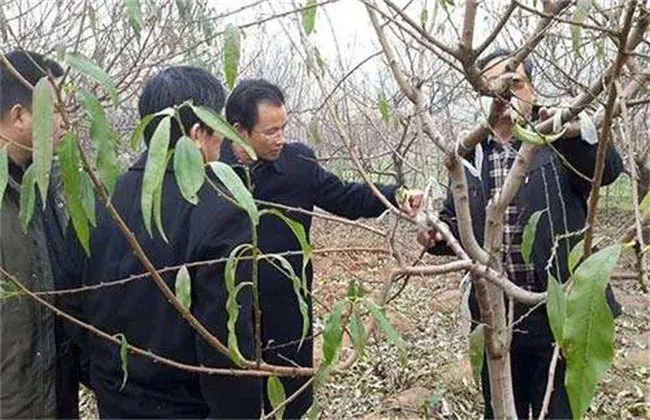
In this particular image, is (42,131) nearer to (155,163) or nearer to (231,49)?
(155,163)

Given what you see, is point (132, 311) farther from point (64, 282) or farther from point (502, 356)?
point (502, 356)

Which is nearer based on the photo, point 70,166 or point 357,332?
point 70,166

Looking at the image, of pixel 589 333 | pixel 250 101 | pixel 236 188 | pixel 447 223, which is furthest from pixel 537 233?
pixel 589 333

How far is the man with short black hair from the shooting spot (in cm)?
132

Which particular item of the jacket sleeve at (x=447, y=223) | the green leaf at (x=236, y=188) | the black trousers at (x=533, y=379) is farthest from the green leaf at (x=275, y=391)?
the black trousers at (x=533, y=379)

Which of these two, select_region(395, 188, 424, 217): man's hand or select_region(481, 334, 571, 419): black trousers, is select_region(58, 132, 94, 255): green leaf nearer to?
select_region(395, 188, 424, 217): man's hand

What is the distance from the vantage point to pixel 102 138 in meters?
0.62

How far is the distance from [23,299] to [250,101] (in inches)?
31.2

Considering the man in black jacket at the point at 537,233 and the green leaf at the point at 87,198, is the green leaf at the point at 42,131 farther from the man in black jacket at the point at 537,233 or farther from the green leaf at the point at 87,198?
the man in black jacket at the point at 537,233

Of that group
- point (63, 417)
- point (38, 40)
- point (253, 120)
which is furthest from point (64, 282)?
point (38, 40)

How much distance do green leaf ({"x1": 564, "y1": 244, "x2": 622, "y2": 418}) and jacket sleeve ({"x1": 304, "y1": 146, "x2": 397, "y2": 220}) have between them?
1.63 m

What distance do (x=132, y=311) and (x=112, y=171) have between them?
712mm

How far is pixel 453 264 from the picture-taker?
2.80ft

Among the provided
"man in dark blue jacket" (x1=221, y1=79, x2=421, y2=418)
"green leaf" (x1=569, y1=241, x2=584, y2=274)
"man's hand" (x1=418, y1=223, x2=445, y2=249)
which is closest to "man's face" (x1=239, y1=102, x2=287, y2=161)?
"man in dark blue jacket" (x1=221, y1=79, x2=421, y2=418)
